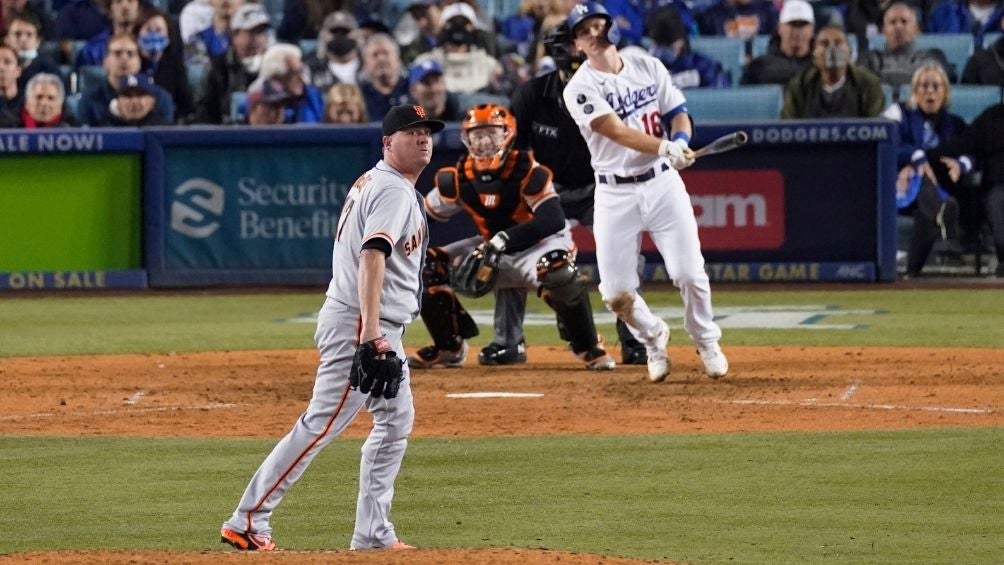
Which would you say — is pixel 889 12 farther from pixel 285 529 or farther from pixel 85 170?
pixel 285 529

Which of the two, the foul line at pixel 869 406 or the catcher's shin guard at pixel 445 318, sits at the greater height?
the catcher's shin guard at pixel 445 318

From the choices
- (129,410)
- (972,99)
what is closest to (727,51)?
(972,99)

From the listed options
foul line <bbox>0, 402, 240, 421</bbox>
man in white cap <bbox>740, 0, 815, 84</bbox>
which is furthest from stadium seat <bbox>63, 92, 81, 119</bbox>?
foul line <bbox>0, 402, 240, 421</bbox>

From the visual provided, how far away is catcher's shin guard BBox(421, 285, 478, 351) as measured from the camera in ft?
36.7

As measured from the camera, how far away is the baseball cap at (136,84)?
16.2m

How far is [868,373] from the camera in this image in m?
10.7

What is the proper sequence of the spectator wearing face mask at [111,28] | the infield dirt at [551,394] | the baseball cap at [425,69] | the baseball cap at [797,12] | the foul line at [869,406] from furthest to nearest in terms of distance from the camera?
the spectator wearing face mask at [111,28]
the baseball cap at [797,12]
the baseball cap at [425,69]
the foul line at [869,406]
the infield dirt at [551,394]

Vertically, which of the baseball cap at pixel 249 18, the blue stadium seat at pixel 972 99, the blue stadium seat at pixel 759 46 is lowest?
the blue stadium seat at pixel 972 99

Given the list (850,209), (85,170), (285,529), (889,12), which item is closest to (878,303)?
(850,209)

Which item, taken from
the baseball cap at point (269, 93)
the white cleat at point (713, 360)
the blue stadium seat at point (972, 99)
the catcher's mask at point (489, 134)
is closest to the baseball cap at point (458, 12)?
the baseball cap at point (269, 93)

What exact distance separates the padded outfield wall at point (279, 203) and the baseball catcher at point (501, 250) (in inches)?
160

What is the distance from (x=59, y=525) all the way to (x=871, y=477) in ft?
10.4

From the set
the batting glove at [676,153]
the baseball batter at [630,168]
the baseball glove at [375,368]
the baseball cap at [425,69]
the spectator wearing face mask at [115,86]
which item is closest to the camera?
the baseball glove at [375,368]

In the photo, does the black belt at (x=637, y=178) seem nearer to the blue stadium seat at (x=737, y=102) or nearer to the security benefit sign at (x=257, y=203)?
the security benefit sign at (x=257, y=203)
